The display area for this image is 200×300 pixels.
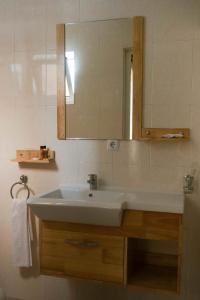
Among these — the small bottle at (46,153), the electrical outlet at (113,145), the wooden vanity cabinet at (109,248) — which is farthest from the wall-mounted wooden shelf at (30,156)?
the wooden vanity cabinet at (109,248)

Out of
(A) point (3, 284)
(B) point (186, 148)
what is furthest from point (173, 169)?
(A) point (3, 284)

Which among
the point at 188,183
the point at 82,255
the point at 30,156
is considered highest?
the point at 30,156

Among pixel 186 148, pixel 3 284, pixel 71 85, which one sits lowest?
pixel 3 284

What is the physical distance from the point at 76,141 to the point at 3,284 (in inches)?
50.1

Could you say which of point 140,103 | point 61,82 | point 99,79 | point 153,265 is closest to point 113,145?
point 140,103

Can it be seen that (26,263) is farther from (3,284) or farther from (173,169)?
(173,169)

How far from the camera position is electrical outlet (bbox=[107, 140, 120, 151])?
2.03 metres

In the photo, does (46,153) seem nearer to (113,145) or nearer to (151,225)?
(113,145)

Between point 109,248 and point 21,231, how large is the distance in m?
0.76

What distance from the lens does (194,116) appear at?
188cm

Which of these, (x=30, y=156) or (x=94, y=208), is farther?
(x=30, y=156)

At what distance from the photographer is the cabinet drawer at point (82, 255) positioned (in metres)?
1.68

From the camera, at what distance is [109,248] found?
1688mm

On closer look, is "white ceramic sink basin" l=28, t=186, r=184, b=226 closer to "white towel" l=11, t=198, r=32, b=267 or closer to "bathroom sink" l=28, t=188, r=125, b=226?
"bathroom sink" l=28, t=188, r=125, b=226
